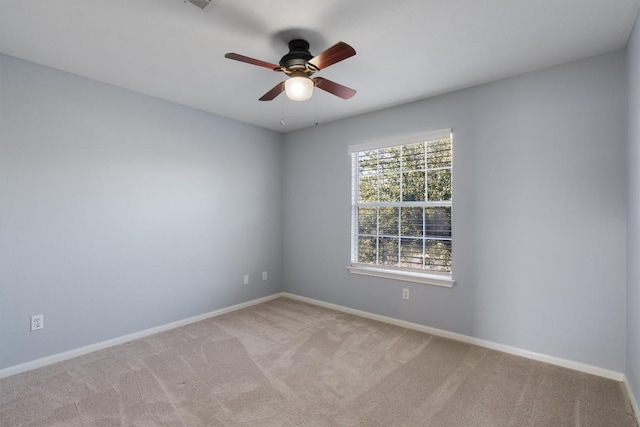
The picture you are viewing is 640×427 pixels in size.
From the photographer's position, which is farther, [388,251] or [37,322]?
[388,251]

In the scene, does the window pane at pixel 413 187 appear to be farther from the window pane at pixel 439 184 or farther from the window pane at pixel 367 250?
the window pane at pixel 367 250

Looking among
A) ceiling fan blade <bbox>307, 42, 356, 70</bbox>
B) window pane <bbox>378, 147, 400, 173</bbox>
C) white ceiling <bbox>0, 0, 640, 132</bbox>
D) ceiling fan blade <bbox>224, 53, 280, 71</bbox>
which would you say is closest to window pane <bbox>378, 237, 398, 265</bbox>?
window pane <bbox>378, 147, 400, 173</bbox>

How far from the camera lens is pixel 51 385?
93.4 inches

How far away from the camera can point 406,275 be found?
354cm

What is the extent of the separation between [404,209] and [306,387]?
218cm

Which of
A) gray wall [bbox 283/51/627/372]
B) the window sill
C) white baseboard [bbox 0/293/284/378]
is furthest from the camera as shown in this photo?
the window sill

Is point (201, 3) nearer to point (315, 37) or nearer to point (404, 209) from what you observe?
point (315, 37)

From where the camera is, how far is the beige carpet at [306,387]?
200 cm

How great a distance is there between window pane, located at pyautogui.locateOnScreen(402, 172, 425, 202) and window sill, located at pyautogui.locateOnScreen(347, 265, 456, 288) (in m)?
0.84

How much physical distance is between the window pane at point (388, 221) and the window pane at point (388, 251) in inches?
Answer: 3.3

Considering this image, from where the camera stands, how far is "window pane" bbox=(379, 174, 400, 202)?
147 inches

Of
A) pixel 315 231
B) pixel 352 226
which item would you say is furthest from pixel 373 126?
pixel 315 231

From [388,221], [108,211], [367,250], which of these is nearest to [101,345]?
[108,211]

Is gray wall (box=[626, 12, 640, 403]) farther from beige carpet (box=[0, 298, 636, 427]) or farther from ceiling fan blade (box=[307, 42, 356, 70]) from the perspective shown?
ceiling fan blade (box=[307, 42, 356, 70])
